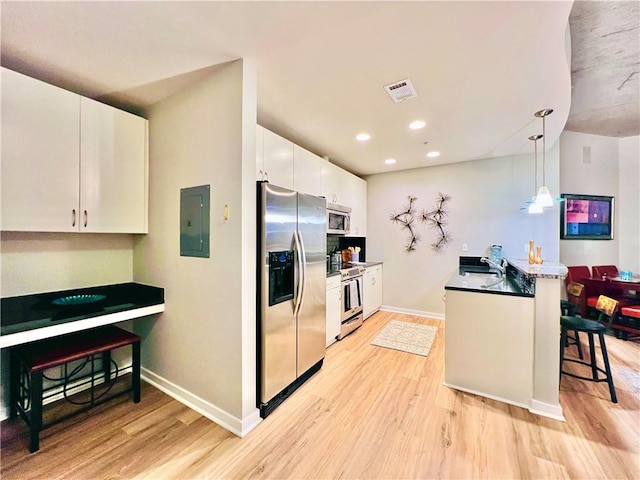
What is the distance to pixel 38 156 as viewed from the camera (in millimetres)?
1839

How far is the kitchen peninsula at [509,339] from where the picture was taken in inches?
79.9

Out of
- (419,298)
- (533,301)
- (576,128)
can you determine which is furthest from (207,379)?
(576,128)

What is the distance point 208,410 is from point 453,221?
4.07 metres

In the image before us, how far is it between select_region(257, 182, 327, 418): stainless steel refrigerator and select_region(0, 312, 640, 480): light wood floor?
0.24m

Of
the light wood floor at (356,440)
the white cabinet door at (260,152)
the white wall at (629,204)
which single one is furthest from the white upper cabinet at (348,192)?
the white wall at (629,204)

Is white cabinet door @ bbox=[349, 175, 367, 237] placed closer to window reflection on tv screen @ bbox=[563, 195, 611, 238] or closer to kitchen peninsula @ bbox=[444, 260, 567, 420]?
kitchen peninsula @ bbox=[444, 260, 567, 420]

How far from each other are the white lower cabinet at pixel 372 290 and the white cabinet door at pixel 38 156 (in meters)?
3.48

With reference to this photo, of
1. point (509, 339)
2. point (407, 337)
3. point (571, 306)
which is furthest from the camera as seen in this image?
point (407, 337)

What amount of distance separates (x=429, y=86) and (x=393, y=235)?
2952 mm

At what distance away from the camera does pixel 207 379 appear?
200 centimetres

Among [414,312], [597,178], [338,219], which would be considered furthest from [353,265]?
[597,178]

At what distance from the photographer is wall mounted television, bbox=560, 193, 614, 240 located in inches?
166

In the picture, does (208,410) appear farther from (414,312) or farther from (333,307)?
(414,312)

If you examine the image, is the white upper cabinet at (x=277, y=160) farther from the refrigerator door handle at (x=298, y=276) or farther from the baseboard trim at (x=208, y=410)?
the baseboard trim at (x=208, y=410)
